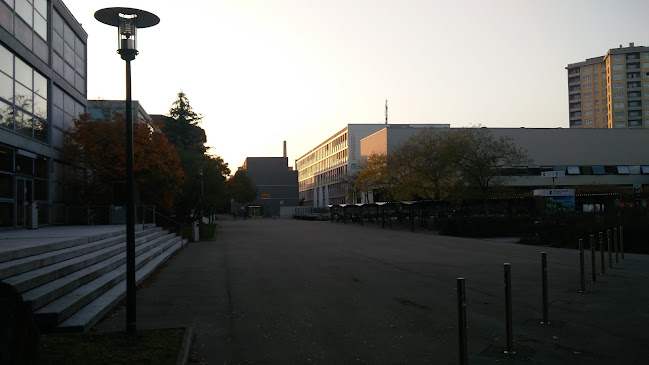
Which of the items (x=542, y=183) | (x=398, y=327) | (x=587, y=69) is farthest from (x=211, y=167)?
(x=587, y=69)

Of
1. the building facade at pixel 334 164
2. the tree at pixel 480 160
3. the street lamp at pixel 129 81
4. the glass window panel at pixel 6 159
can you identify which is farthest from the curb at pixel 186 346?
the building facade at pixel 334 164

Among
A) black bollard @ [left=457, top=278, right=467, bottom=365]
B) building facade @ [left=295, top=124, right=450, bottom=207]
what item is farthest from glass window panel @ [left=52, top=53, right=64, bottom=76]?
building facade @ [left=295, top=124, right=450, bottom=207]

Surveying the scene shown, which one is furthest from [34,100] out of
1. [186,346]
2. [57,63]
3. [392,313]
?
[392,313]

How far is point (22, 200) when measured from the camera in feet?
61.7

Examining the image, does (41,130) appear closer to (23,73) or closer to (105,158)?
(23,73)

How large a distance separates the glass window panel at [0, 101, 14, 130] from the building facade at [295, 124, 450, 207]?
5468 cm

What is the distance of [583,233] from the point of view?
20.1 meters

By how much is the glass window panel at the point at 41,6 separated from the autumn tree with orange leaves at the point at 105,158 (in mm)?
5147

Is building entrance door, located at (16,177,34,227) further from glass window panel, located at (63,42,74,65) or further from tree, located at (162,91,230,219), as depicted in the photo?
tree, located at (162,91,230,219)

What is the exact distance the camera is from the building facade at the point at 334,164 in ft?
308

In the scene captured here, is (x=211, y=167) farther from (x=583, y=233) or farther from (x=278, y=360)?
(x=278, y=360)

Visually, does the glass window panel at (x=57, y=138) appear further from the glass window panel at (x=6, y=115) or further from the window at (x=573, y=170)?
the window at (x=573, y=170)

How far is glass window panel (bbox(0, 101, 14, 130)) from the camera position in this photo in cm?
1673

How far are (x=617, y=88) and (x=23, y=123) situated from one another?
125195 mm
